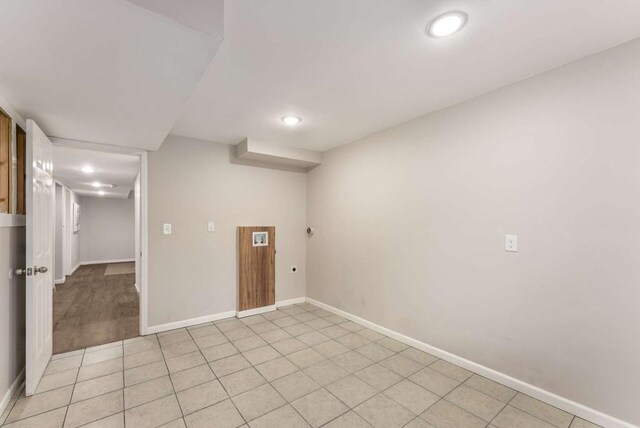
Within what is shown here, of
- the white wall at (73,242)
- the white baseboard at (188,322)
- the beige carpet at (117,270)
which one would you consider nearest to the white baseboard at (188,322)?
the white baseboard at (188,322)

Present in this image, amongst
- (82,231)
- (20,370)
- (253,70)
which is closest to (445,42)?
(253,70)

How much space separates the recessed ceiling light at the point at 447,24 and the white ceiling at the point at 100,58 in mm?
1143

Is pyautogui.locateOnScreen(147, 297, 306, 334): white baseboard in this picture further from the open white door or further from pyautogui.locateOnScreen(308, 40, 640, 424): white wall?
pyautogui.locateOnScreen(308, 40, 640, 424): white wall

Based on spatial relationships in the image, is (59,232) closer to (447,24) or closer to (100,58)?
(100,58)

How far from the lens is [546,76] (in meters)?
2.07

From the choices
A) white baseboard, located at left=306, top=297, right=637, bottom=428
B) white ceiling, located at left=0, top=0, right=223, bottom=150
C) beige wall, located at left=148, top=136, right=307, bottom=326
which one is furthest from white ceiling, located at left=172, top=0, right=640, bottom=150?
white baseboard, located at left=306, top=297, right=637, bottom=428

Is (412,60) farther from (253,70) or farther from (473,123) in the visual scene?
(253,70)

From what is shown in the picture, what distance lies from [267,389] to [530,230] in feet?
7.82

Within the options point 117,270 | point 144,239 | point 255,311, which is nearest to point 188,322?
point 255,311

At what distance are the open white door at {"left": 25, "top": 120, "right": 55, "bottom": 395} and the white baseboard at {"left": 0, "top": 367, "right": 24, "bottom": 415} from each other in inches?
3.6

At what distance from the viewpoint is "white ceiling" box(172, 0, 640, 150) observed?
58.2 inches

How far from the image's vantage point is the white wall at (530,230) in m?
1.78

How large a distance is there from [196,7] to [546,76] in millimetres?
2373

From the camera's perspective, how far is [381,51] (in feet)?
5.98
